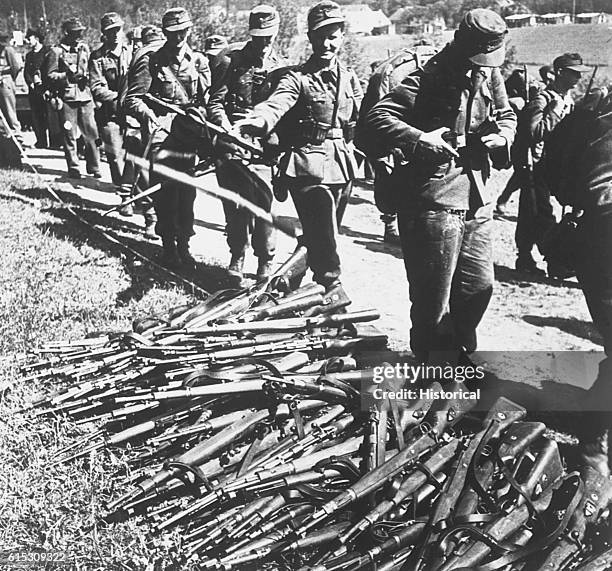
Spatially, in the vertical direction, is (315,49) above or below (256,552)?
above

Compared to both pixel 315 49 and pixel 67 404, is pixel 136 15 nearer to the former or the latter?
pixel 315 49

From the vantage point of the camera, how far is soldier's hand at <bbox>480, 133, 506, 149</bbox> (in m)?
4.42

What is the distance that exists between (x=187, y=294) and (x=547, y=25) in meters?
7.70

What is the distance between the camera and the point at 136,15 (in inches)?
489

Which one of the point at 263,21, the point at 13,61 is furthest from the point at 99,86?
the point at 13,61

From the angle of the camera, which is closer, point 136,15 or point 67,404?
point 67,404

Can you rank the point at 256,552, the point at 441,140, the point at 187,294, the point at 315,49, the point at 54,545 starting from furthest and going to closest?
the point at 187,294, the point at 315,49, the point at 441,140, the point at 54,545, the point at 256,552

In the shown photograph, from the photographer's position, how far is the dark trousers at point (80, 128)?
1235cm

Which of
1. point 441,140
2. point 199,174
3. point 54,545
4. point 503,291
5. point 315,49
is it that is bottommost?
point 503,291

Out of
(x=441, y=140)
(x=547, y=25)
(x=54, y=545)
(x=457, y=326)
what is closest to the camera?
(x=54, y=545)

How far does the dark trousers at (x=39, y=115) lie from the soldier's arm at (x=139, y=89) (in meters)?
7.08

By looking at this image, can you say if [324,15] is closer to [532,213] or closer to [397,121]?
[397,121]

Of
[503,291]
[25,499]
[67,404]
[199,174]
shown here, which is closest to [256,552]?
[25,499]

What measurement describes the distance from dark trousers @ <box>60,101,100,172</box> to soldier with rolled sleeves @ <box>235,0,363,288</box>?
22.8 feet
